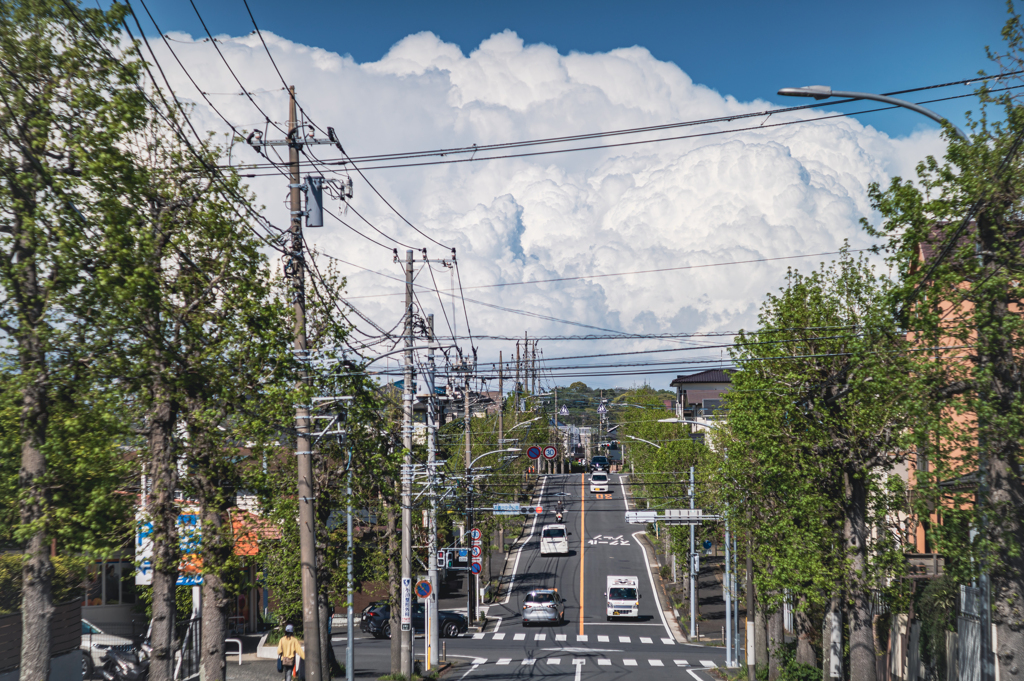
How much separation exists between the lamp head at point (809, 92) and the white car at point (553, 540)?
64.9 meters

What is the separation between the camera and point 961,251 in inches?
545

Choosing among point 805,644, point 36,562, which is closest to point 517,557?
point 805,644

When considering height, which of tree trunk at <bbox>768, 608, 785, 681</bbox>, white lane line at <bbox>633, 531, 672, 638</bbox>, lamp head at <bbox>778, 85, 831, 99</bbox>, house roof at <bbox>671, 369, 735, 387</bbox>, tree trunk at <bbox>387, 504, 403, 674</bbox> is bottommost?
white lane line at <bbox>633, 531, 672, 638</bbox>

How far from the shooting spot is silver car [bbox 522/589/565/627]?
52.4 m

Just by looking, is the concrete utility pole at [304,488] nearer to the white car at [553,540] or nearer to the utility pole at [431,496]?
the utility pole at [431,496]

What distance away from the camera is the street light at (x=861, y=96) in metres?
11.9

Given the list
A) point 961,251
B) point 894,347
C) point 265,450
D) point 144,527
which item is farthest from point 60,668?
point 961,251

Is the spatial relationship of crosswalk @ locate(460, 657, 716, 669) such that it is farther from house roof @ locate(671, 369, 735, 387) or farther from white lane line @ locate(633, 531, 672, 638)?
house roof @ locate(671, 369, 735, 387)

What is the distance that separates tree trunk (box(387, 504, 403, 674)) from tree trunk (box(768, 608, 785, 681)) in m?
13.0

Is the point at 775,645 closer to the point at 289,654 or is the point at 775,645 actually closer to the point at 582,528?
the point at 289,654

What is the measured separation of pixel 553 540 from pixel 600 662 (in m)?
36.3

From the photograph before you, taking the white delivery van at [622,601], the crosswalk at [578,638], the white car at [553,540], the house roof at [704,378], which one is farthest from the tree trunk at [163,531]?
the house roof at [704,378]

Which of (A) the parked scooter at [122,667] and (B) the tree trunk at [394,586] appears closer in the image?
(A) the parked scooter at [122,667]

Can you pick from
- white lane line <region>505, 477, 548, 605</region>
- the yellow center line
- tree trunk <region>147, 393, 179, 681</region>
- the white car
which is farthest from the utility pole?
the white car
